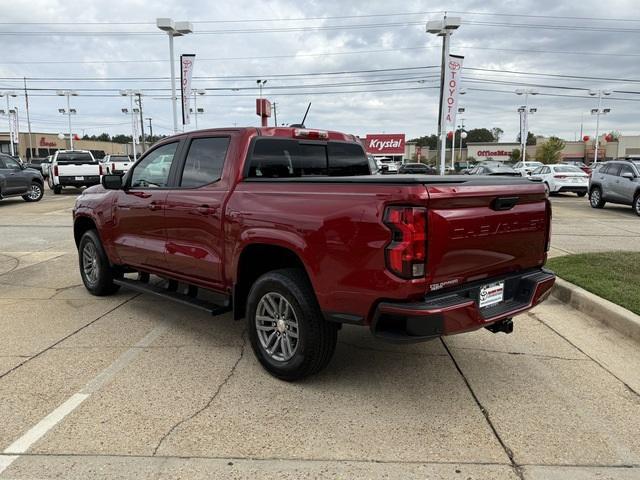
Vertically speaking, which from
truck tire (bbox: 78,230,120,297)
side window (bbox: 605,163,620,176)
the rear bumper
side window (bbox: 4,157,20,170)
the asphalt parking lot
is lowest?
the asphalt parking lot

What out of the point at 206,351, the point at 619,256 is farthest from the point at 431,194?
the point at 619,256

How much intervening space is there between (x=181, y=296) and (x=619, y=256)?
649 centimetres

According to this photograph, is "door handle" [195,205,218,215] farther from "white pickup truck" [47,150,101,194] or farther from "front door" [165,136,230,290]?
"white pickup truck" [47,150,101,194]

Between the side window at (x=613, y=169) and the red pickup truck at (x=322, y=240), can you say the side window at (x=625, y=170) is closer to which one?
the side window at (x=613, y=169)

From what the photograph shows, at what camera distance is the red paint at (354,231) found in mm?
3172

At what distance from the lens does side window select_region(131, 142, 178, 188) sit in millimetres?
5188

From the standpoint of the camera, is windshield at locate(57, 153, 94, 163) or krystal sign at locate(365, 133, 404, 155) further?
krystal sign at locate(365, 133, 404, 155)

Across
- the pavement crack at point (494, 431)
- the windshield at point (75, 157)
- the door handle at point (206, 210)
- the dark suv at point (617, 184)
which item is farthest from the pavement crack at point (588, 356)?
the windshield at point (75, 157)

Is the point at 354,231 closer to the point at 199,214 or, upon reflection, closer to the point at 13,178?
the point at 199,214

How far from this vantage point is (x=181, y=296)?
16.4 ft

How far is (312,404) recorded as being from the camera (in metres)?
3.68

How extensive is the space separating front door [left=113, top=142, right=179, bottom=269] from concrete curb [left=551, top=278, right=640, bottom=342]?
4.45 meters

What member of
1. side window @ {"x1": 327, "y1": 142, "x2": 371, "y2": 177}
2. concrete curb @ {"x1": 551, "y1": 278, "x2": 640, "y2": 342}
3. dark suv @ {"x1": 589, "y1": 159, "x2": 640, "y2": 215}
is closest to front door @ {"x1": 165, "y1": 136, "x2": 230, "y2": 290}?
side window @ {"x1": 327, "y1": 142, "x2": 371, "y2": 177}

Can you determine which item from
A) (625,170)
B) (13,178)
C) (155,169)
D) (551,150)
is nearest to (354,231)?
(155,169)
